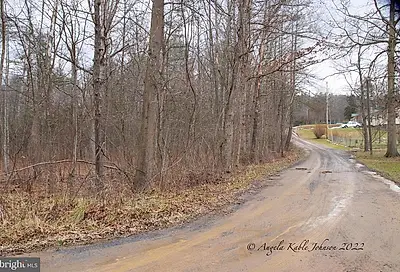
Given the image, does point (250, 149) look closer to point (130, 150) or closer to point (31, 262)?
point (130, 150)

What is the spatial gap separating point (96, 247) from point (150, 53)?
7.10 m

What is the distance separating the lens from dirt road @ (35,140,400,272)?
5348 mm

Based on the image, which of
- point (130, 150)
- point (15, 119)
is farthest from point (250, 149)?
point (15, 119)

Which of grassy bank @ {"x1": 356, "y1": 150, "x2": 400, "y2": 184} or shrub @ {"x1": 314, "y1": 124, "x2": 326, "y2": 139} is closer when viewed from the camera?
grassy bank @ {"x1": 356, "y1": 150, "x2": 400, "y2": 184}

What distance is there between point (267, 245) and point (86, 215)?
12.0ft

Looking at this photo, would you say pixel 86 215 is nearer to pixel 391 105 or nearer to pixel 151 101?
pixel 151 101

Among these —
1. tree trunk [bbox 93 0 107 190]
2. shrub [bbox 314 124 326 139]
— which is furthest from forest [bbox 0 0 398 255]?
shrub [bbox 314 124 326 139]

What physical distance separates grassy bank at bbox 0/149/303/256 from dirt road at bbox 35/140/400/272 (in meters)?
0.56

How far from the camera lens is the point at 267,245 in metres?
6.32

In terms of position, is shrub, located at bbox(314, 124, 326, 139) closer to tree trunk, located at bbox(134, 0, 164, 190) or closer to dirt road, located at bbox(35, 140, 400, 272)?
tree trunk, located at bbox(134, 0, 164, 190)

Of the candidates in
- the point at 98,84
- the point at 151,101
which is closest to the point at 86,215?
the point at 98,84

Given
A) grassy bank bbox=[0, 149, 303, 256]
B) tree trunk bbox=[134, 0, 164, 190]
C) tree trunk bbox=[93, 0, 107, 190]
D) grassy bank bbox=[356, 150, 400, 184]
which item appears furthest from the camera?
grassy bank bbox=[356, 150, 400, 184]

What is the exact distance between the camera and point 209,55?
2262cm

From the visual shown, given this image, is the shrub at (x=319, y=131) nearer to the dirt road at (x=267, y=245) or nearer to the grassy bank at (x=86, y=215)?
the grassy bank at (x=86, y=215)
